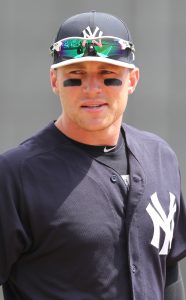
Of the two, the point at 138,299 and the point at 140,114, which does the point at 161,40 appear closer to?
the point at 140,114

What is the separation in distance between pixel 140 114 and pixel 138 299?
10.0 feet

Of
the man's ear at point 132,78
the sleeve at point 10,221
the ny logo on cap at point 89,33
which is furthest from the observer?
the man's ear at point 132,78

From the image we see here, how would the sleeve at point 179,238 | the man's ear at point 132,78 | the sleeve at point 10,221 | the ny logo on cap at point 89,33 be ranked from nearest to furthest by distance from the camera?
the sleeve at point 10,221
the ny logo on cap at point 89,33
the man's ear at point 132,78
the sleeve at point 179,238

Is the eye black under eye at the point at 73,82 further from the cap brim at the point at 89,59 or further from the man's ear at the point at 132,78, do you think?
the man's ear at the point at 132,78

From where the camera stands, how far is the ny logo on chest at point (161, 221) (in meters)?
2.73

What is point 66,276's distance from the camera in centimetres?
257

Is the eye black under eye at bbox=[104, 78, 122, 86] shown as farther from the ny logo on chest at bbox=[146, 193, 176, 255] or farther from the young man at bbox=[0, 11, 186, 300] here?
the ny logo on chest at bbox=[146, 193, 176, 255]

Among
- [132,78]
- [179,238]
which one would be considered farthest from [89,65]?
[179,238]

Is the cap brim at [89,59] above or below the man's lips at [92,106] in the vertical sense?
above

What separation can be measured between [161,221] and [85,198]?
29 cm

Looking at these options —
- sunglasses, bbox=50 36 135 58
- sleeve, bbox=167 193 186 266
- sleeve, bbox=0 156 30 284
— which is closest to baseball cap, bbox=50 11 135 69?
sunglasses, bbox=50 36 135 58

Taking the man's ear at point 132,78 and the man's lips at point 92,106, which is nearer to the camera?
the man's lips at point 92,106

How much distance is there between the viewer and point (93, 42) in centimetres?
262

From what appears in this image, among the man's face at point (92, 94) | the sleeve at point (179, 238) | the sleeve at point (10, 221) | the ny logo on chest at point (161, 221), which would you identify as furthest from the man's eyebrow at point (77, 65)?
the sleeve at point (179, 238)
